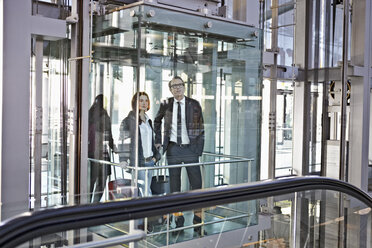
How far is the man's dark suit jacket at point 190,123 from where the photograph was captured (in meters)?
4.61

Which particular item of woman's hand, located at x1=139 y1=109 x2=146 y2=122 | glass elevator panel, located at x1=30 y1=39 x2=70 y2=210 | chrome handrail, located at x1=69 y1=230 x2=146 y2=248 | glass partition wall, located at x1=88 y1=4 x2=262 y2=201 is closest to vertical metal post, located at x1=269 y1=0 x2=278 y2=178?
glass partition wall, located at x1=88 y1=4 x2=262 y2=201

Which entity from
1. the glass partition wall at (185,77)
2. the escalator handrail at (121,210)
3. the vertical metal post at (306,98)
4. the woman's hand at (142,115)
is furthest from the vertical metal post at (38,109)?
the vertical metal post at (306,98)

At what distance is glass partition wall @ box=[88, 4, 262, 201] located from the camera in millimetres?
4449

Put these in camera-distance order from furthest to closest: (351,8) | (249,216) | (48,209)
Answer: (351,8) < (249,216) < (48,209)

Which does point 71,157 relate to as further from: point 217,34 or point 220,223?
point 217,34

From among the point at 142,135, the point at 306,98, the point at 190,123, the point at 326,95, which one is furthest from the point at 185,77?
the point at 326,95

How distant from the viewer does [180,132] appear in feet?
15.7

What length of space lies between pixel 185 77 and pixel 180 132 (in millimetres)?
546

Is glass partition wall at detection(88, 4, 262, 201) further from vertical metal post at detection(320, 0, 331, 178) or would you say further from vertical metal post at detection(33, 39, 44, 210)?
vertical metal post at detection(320, 0, 331, 178)

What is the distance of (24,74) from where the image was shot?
4176mm

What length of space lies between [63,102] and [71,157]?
0.56 m

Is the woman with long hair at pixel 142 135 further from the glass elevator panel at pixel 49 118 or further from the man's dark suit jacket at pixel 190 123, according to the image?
the glass elevator panel at pixel 49 118

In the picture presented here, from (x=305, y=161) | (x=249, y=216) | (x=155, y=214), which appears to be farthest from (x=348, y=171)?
(x=155, y=214)

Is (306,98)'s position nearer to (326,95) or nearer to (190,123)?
(326,95)
